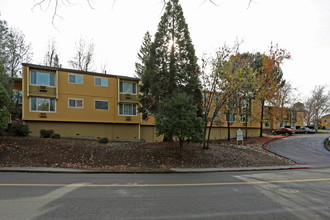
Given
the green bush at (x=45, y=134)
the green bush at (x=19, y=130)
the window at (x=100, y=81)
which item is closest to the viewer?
the green bush at (x=19, y=130)

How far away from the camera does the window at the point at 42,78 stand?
22.7 metres

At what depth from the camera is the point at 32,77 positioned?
2266cm

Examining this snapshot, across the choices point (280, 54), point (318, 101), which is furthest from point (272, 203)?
point (318, 101)

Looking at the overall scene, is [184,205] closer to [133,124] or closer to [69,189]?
[69,189]

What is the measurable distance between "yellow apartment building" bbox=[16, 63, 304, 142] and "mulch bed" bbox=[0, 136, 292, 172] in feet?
28.9

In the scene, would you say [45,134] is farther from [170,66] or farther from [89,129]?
[170,66]

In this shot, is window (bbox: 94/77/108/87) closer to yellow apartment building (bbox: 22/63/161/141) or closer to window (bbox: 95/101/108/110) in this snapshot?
yellow apartment building (bbox: 22/63/161/141)

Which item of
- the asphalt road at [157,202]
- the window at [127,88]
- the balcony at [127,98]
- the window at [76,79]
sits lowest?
the asphalt road at [157,202]

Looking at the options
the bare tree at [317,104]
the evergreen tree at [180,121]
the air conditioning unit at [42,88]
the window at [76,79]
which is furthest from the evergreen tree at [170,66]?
the bare tree at [317,104]

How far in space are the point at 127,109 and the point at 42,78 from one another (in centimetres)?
1057

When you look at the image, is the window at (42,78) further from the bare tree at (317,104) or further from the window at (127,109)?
the bare tree at (317,104)

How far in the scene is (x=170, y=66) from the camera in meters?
19.2

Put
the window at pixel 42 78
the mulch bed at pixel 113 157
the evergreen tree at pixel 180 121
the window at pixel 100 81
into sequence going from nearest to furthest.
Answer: the mulch bed at pixel 113 157 → the evergreen tree at pixel 180 121 → the window at pixel 42 78 → the window at pixel 100 81

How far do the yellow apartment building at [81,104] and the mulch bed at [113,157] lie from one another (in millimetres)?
8813
